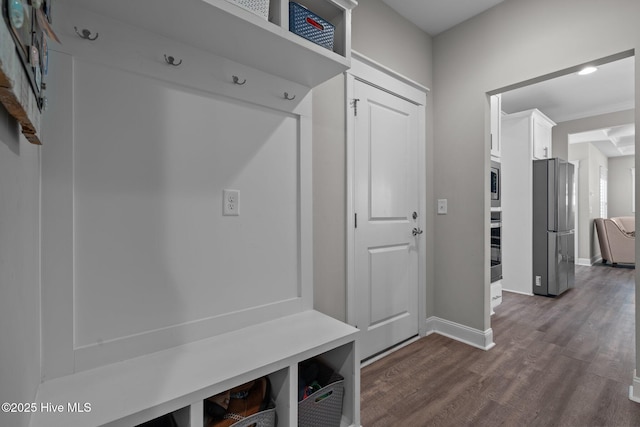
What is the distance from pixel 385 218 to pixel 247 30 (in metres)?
1.58

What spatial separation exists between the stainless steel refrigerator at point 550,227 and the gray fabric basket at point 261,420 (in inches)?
160

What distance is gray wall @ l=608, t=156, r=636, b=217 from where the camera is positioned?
7727 millimetres

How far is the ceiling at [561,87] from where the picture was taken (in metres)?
2.34

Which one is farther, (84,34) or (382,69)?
(382,69)

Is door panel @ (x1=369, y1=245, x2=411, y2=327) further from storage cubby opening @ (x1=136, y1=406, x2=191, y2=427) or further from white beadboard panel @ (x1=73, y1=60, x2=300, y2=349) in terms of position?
storage cubby opening @ (x1=136, y1=406, x2=191, y2=427)

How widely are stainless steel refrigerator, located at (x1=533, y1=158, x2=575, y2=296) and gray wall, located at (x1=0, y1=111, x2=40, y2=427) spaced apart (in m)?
Result: 4.77

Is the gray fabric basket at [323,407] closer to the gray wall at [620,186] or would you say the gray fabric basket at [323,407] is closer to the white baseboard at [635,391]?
the white baseboard at [635,391]

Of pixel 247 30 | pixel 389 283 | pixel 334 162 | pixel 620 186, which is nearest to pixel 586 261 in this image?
pixel 620 186

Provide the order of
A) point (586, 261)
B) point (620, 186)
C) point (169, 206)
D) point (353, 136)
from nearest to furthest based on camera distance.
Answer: point (169, 206), point (353, 136), point (586, 261), point (620, 186)

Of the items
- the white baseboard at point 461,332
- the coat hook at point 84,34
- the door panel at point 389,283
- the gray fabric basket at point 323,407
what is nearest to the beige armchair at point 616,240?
the white baseboard at point 461,332

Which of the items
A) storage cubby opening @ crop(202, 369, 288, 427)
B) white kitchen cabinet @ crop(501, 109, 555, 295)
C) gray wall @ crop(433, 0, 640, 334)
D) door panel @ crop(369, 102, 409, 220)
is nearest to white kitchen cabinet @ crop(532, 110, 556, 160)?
white kitchen cabinet @ crop(501, 109, 555, 295)

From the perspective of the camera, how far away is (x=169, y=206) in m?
1.27

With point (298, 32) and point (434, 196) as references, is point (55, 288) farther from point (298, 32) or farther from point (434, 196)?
point (434, 196)

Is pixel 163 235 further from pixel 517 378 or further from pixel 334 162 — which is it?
pixel 517 378
